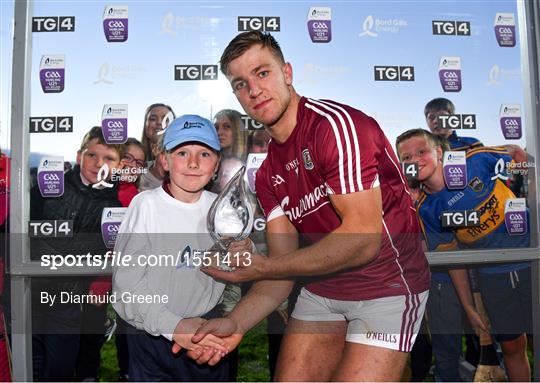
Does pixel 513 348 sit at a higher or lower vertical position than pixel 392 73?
lower

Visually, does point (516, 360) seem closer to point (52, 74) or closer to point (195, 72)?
point (195, 72)

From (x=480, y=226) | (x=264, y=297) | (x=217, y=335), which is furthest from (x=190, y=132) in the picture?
(x=480, y=226)

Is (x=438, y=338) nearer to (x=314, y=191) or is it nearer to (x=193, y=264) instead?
→ (x=314, y=191)

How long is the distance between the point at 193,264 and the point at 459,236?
141 cm

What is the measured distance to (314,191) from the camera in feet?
7.57

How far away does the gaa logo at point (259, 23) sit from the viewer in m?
2.45

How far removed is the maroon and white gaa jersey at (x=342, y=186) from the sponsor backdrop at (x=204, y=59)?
22 cm

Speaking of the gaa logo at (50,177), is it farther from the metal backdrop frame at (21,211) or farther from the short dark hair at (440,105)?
the short dark hair at (440,105)

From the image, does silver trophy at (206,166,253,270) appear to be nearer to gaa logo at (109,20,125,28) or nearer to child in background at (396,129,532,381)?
child in background at (396,129,532,381)

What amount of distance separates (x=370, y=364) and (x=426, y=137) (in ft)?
3.89

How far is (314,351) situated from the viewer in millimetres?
2439

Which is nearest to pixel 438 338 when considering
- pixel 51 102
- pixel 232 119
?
pixel 232 119

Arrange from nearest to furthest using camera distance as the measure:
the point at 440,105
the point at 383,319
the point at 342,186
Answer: the point at 342,186
the point at 383,319
the point at 440,105

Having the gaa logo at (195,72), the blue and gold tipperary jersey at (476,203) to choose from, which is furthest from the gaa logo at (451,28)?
the gaa logo at (195,72)
